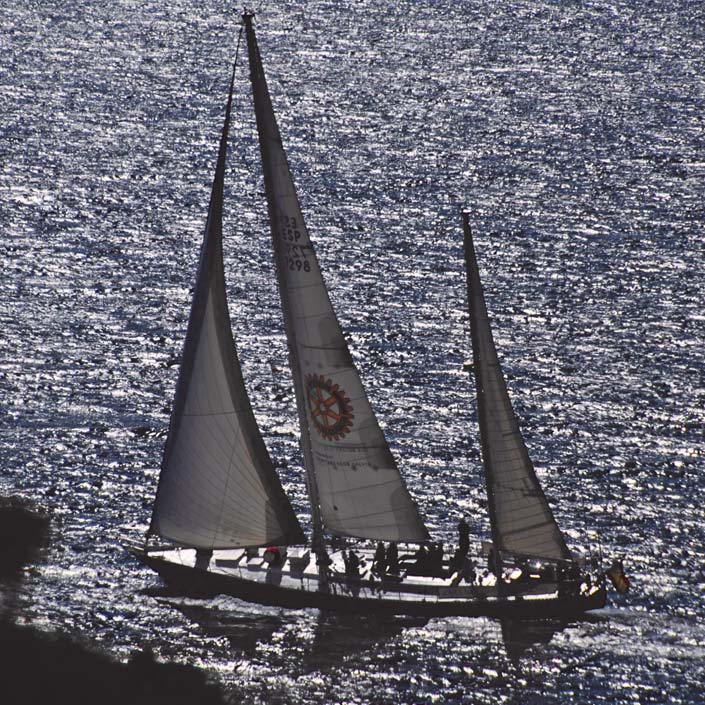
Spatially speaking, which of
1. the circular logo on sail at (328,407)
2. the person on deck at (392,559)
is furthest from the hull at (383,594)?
the circular logo on sail at (328,407)

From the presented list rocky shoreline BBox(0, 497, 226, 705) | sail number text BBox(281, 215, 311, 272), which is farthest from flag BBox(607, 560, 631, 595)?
sail number text BBox(281, 215, 311, 272)

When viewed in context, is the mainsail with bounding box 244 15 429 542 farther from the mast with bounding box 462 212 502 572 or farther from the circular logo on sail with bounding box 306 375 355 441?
the mast with bounding box 462 212 502 572

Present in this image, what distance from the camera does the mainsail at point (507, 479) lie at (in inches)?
2798

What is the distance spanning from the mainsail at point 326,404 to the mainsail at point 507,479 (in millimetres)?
3513

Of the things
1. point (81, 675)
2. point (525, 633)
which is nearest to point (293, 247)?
point (525, 633)

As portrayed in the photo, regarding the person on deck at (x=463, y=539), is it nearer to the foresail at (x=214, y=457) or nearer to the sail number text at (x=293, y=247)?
the foresail at (x=214, y=457)

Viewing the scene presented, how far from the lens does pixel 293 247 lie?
227 feet

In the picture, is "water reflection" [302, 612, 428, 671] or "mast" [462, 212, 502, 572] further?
"water reflection" [302, 612, 428, 671]

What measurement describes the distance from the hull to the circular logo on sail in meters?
6.41

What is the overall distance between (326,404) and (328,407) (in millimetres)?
164

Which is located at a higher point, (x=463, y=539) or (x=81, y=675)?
(x=463, y=539)

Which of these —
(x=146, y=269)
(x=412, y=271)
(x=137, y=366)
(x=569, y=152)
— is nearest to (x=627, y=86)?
(x=569, y=152)

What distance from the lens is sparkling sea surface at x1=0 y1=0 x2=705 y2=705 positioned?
71.8 meters

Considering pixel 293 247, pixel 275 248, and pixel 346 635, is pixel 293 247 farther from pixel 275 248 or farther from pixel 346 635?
pixel 346 635
